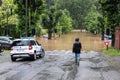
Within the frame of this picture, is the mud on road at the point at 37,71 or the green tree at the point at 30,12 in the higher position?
the green tree at the point at 30,12

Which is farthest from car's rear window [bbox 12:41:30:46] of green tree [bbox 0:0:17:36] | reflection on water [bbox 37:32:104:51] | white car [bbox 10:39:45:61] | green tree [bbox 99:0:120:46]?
green tree [bbox 0:0:17:36]

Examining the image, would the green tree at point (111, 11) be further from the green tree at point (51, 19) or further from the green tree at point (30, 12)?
the green tree at point (51, 19)

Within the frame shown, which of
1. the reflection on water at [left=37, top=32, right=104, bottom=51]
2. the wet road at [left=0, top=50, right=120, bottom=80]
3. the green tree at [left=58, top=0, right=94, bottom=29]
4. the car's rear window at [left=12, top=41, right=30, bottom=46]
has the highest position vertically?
the green tree at [left=58, top=0, right=94, bottom=29]

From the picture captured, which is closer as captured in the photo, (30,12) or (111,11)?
(111,11)

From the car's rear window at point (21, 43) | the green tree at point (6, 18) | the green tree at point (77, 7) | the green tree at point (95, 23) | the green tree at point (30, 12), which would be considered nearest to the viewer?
the car's rear window at point (21, 43)

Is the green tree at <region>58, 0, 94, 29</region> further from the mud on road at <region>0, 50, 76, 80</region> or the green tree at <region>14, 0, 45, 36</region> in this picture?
the mud on road at <region>0, 50, 76, 80</region>

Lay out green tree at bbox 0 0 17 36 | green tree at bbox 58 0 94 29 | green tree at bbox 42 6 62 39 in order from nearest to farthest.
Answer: green tree at bbox 0 0 17 36, green tree at bbox 42 6 62 39, green tree at bbox 58 0 94 29

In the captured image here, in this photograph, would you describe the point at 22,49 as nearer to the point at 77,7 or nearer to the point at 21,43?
the point at 21,43

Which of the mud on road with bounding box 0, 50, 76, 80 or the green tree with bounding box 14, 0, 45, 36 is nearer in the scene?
the mud on road with bounding box 0, 50, 76, 80

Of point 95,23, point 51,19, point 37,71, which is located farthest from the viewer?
point 95,23

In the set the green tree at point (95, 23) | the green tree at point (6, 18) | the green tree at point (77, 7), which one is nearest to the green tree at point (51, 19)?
the green tree at point (95, 23)

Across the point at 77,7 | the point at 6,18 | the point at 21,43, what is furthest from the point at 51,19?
the point at 77,7

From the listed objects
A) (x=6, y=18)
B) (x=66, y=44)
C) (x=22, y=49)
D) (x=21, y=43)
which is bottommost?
(x=66, y=44)

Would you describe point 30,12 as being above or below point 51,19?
above
